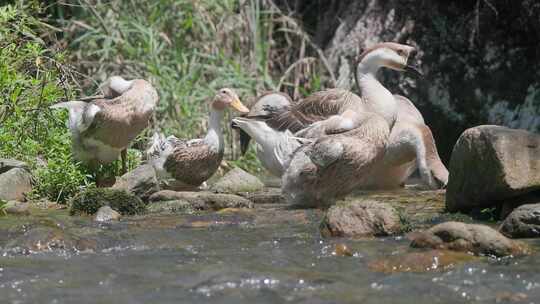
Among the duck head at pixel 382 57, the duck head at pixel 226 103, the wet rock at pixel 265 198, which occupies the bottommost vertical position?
the wet rock at pixel 265 198

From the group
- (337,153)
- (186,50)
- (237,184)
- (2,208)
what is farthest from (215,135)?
(186,50)

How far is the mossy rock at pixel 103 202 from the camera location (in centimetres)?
703

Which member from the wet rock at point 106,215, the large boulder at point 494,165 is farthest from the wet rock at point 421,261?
the wet rock at point 106,215

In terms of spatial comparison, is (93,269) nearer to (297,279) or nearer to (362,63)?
(297,279)

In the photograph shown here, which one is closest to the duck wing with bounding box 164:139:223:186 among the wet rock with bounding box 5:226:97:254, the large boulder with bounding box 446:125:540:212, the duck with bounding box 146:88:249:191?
the duck with bounding box 146:88:249:191

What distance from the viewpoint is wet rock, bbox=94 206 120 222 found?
674 cm

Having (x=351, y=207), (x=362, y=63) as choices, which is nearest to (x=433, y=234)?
(x=351, y=207)

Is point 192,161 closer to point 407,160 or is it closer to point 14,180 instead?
point 14,180

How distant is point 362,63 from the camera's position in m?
8.61

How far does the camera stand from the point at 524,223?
19.3ft

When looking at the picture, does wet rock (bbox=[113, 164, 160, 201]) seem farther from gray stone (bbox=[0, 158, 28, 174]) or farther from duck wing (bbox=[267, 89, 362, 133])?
duck wing (bbox=[267, 89, 362, 133])

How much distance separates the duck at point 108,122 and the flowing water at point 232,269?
6.53 feet

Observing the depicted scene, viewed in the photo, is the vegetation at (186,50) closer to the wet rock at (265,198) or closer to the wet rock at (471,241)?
the wet rock at (265,198)

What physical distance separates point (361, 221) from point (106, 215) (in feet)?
5.70
